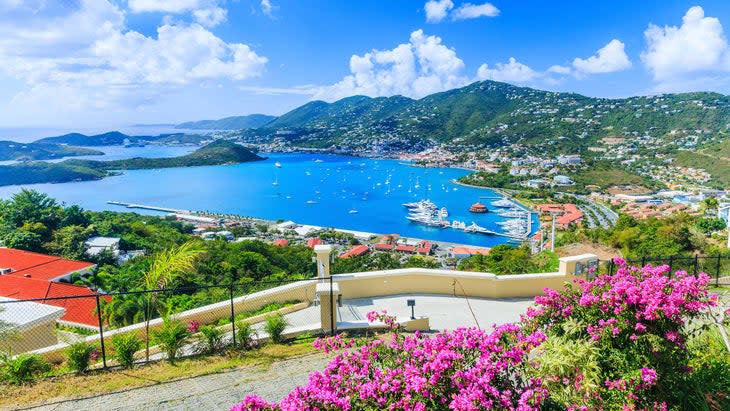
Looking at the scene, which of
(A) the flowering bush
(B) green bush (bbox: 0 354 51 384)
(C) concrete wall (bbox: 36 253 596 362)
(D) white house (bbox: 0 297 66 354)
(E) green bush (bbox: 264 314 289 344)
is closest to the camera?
(A) the flowering bush

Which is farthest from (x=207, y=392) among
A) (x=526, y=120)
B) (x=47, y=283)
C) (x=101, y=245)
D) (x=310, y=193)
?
(x=526, y=120)

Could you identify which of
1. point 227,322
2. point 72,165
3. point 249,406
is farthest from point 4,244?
point 72,165

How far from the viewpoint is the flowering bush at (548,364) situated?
254 cm

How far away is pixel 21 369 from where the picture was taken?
479 centimetres

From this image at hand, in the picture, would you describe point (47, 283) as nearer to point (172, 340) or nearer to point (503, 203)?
point (172, 340)

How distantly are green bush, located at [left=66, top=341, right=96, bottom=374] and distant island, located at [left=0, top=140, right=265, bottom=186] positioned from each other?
116 m

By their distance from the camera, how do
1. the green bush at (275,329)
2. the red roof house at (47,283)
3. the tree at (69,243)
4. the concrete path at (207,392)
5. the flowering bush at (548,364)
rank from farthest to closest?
the tree at (69,243)
the red roof house at (47,283)
the green bush at (275,329)
the concrete path at (207,392)
the flowering bush at (548,364)

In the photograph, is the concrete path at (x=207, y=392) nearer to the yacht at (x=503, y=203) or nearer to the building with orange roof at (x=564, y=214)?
the building with orange roof at (x=564, y=214)

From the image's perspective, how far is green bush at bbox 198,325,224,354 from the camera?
17.8 ft

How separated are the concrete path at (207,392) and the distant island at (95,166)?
11716 cm

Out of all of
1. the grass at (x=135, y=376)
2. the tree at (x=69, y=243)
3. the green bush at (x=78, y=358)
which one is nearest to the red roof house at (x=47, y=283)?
the green bush at (x=78, y=358)

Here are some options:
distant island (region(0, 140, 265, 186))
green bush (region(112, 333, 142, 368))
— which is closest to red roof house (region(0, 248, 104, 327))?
green bush (region(112, 333, 142, 368))

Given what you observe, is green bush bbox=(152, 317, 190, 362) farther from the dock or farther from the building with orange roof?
the dock

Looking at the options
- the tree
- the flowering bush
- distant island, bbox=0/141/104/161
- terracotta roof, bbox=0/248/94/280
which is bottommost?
the tree
